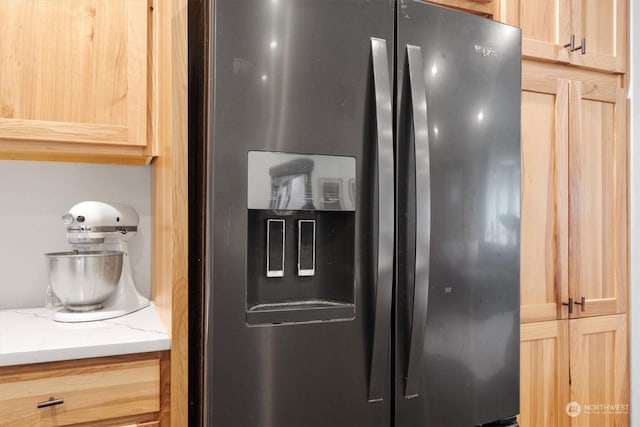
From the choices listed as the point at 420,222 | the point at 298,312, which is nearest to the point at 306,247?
the point at 298,312

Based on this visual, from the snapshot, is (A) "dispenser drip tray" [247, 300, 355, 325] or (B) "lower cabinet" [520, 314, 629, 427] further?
(B) "lower cabinet" [520, 314, 629, 427]

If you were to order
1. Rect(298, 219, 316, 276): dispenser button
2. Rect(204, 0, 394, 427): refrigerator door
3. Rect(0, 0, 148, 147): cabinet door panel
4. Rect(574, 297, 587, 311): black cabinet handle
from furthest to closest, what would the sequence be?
1. Rect(574, 297, 587, 311): black cabinet handle
2. Rect(0, 0, 148, 147): cabinet door panel
3. Rect(298, 219, 316, 276): dispenser button
4. Rect(204, 0, 394, 427): refrigerator door

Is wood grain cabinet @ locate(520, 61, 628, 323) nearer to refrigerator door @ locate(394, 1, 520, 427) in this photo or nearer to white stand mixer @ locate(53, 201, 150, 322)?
refrigerator door @ locate(394, 1, 520, 427)

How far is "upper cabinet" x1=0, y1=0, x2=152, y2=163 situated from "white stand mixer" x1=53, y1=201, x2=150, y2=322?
17cm

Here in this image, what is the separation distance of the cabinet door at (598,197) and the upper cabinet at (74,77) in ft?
4.83

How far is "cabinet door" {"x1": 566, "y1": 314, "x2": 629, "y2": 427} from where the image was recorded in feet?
5.67

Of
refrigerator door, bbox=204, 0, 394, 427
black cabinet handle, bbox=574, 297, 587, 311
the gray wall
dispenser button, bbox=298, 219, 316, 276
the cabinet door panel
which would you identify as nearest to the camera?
refrigerator door, bbox=204, 0, 394, 427

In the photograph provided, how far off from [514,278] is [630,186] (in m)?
0.89

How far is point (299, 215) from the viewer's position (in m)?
1.15

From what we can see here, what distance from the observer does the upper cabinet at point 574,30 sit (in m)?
1.66

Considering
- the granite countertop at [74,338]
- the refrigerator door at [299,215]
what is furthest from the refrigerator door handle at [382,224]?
the granite countertop at [74,338]

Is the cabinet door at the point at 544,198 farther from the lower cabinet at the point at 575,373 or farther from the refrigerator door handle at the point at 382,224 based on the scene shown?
the refrigerator door handle at the point at 382,224

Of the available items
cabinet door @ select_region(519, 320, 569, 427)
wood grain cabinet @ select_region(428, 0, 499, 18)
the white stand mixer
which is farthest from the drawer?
wood grain cabinet @ select_region(428, 0, 499, 18)

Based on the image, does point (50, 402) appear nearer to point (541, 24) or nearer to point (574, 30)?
point (541, 24)
